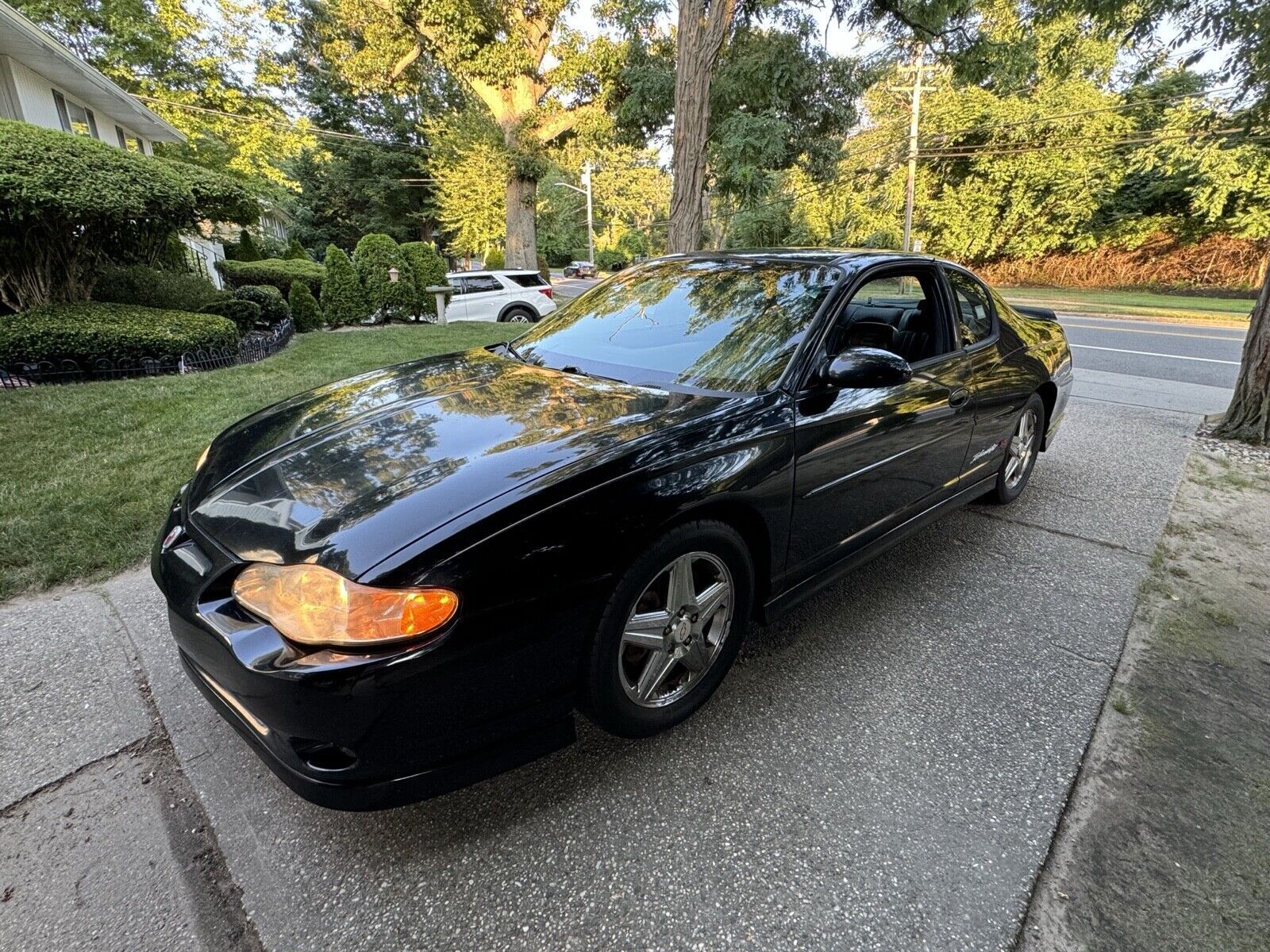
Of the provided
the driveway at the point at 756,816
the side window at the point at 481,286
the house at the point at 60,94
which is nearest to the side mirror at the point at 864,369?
the driveway at the point at 756,816

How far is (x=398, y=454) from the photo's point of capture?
1.96 m

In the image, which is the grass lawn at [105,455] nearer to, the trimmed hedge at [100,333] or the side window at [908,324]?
the trimmed hedge at [100,333]

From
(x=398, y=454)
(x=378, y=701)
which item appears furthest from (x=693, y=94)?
(x=378, y=701)

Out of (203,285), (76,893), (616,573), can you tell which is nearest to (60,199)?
(203,285)

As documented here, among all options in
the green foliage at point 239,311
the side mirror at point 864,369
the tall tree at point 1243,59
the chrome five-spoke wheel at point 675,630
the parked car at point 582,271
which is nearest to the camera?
A: the chrome five-spoke wheel at point 675,630

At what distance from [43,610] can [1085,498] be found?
5774mm

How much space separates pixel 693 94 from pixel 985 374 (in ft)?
19.7

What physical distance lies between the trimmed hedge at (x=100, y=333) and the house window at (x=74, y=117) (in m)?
7.98

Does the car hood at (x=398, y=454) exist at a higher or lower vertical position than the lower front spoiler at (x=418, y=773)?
higher

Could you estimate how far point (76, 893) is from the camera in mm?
1584

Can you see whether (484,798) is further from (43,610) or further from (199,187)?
(199,187)

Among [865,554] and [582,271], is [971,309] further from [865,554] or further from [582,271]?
[582,271]

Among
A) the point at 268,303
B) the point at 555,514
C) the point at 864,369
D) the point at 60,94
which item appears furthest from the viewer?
the point at 60,94

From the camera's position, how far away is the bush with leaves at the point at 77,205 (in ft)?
20.6
